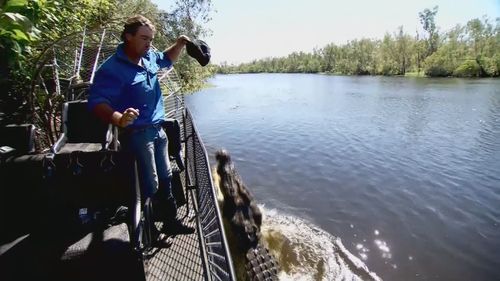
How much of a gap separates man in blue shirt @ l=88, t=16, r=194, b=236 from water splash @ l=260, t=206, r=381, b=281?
467cm

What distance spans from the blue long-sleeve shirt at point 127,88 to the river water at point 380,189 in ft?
17.7

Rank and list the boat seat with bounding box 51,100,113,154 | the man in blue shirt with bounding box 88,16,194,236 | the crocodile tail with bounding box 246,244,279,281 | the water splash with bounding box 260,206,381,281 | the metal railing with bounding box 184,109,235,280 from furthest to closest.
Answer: the water splash with bounding box 260,206,381,281 < the crocodile tail with bounding box 246,244,279,281 < the boat seat with bounding box 51,100,113,154 < the man in blue shirt with bounding box 88,16,194,236 < the metal railing with bounding box 184,109,235,280

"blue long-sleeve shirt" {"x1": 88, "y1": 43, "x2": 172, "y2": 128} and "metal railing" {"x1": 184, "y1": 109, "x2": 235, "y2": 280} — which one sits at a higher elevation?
"blue long-sleeve shirt" {"x1": 88, "y1": 43, "x2": 172, "y2": 128}

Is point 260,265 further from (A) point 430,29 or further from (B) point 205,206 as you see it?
(A) point 430,29

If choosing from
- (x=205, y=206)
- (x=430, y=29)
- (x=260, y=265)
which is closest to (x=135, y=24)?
(x=205, y=206)

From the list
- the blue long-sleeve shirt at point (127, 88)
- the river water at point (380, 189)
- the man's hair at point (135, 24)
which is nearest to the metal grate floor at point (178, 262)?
the blue long-sleeve shirt at point (127, 88)

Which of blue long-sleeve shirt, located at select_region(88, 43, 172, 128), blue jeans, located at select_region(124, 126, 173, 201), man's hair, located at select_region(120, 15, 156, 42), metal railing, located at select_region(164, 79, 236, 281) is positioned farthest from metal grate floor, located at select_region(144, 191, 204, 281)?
man's hair, located at select_region(120, 15, 156, 42)

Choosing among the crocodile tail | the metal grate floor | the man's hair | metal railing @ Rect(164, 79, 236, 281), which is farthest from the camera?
the crocodile tail

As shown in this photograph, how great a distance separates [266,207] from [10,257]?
341 inches

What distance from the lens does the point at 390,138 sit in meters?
19.1

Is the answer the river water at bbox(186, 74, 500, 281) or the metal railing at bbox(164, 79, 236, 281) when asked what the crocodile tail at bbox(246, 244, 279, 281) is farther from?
the metal railing at bbox(164, 79, 236, 281)

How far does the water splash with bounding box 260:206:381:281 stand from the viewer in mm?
7555

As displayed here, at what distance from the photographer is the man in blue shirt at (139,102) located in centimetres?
300

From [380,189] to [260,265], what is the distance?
7540 mm
